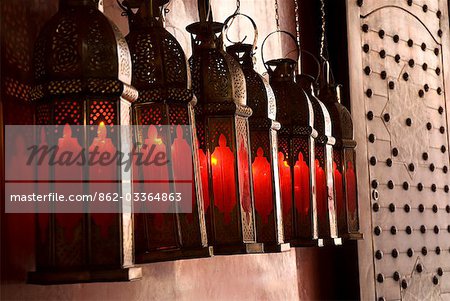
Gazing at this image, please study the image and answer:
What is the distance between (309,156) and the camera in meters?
2.51

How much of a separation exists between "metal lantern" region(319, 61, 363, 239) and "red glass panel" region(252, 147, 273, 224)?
0.68 m

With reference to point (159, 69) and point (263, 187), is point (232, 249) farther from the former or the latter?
point (159, 69)

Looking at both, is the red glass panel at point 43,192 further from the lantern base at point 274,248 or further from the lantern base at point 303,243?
the lantern base at point 303,243

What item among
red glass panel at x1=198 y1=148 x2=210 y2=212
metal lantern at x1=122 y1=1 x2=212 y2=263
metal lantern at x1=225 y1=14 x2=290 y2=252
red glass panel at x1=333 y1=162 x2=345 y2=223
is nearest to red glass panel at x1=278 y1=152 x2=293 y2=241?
metal lantern at x1=225 y1=14 x2=290 y2=252

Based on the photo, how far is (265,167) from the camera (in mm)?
2219

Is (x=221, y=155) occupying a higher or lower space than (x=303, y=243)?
higher

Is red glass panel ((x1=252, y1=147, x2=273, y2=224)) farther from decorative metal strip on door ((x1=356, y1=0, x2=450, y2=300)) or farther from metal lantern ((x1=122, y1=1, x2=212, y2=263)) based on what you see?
decorative metal strip on door ((x1=356, y1=0, x2=450, y2=300))

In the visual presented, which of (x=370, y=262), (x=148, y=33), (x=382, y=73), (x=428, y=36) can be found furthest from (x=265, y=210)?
(x=428, y=36)

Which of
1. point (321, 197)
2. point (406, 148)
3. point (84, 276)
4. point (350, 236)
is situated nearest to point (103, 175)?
point (84, 276)

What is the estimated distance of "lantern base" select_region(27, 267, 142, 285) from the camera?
1.52 m

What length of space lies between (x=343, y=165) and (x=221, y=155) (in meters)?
1.00

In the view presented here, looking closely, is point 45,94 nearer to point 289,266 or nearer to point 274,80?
point 274,80

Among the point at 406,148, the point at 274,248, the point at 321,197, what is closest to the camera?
the point at 274,248

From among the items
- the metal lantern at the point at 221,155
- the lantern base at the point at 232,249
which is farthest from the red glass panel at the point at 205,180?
the lantern base at the point at 232,249
